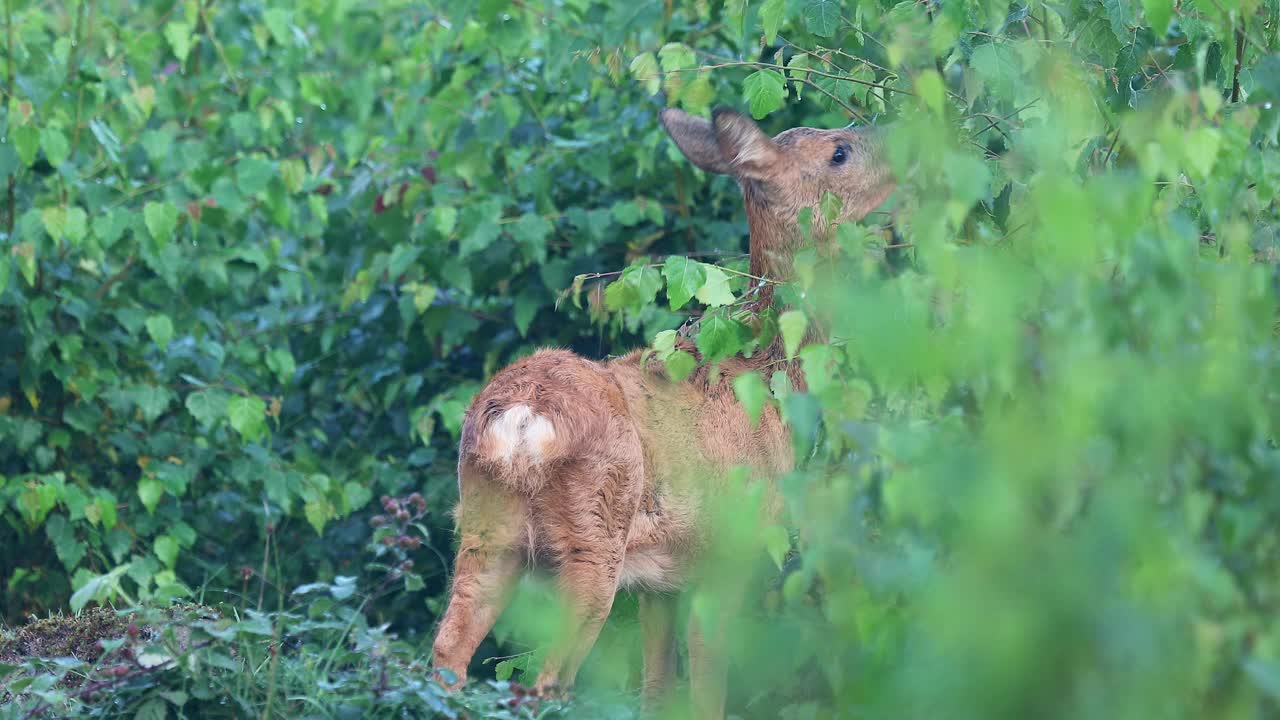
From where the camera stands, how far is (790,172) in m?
5.47

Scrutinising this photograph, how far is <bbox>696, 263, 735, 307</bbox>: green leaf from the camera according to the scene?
3.87 m

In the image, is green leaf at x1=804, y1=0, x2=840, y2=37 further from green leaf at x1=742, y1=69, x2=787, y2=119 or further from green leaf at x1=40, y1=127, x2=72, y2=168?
green leaf at x1=40, y1=127, x2=72, y2=168

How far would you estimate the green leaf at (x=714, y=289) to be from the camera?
152 inches

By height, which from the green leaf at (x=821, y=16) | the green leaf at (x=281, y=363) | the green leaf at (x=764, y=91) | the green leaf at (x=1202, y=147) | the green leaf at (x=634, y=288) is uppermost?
the green leaf at (x=1202, y=147)

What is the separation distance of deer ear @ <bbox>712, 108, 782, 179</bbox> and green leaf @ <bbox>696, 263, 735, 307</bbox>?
4.73 ft

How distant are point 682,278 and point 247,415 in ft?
9.57

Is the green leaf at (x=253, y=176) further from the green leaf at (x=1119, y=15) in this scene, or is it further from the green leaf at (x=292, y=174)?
the green leaf at (x=1119, y=15)

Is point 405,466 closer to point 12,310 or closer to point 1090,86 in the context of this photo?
point 12,310

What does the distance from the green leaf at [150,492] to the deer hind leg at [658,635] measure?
2.38m

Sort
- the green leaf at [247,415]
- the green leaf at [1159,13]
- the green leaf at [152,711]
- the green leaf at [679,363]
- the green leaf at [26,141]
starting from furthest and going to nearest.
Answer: the green leaf at [247,415], the green leaf at [26,141], the green leaf at [679,363], the green leaf at [152,711], the green leaf at [1159,13]

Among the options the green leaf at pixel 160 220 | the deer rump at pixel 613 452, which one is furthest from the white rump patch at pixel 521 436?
→ the green leaf at pixel 160 220

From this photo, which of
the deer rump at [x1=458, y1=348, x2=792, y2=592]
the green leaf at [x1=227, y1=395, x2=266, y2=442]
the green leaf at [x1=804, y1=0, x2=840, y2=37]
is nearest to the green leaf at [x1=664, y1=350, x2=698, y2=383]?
the deer rump at [x1=458, y1=348, x2=792, y2=592]

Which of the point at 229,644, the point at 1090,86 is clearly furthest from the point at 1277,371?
the point at 229,644

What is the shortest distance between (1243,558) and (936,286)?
0.72 m
